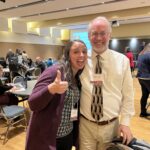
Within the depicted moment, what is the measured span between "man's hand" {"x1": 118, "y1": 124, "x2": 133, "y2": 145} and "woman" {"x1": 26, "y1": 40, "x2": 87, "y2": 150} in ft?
1.37

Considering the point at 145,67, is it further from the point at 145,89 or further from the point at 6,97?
the point at 6,97

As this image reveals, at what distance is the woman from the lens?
3.95 ft

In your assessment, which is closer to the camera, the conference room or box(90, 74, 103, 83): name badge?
box(90, 74, 103, 83): name badge

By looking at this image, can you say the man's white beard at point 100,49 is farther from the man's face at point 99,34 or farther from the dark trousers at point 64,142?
the dark trousers at point 64,142

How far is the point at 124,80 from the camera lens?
1507 mm

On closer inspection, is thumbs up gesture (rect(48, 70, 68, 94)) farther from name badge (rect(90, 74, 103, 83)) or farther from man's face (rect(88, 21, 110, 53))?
man's face (rect(88, 21, 110, 53))

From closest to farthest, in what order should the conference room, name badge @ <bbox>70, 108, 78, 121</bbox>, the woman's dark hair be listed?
the woman's dark hair, name badge @ <bbox>70, 108, 78, 121</bbox>, the conference room

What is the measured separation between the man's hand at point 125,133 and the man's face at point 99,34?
62cm

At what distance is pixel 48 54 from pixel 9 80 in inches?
342

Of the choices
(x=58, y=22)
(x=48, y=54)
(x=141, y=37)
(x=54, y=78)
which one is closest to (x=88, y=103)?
(x=54, y=78)

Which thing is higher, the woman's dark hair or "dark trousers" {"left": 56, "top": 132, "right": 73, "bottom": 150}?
the woman's dark hair

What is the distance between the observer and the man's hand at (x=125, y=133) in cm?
142

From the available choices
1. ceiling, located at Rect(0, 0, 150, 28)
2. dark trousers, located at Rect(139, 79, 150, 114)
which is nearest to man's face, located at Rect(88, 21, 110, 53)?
dark trousers, located at Rect(139, 79, 150, 114)

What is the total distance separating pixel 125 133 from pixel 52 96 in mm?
627
